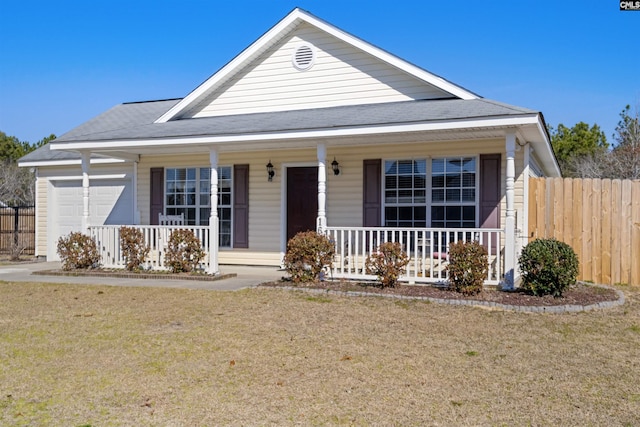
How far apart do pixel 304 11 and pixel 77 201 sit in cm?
844

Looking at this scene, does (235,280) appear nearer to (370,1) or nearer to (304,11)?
(304,11)

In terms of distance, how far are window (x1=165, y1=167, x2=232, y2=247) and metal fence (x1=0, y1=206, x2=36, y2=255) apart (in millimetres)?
6343

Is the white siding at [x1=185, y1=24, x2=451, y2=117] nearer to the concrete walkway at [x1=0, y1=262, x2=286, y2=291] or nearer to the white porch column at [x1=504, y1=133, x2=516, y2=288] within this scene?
the white porch column at [x1=504, y1=133, x2=516, y2=288]

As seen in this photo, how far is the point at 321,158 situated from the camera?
36.1 ft

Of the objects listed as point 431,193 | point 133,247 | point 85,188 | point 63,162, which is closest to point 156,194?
point 85,188

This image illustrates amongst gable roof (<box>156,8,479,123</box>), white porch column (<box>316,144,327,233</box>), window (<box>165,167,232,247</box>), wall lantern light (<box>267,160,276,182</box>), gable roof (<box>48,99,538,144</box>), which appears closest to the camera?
gable roof (<box>48,99,538,144</box>)

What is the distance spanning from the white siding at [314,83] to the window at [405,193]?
153 cm

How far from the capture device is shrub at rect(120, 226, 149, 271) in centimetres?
1205

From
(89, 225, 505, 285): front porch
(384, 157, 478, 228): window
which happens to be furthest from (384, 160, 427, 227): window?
(89, 225, 505, 285): front porch

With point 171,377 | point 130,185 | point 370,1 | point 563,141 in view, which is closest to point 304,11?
point 370,1

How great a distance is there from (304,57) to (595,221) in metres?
7.15

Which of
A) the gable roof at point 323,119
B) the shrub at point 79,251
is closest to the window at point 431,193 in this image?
the gable roof at point 323,119

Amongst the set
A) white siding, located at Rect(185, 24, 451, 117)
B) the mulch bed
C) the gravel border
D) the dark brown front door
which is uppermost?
white siding, located at Rect(185, 24, 451, 117)

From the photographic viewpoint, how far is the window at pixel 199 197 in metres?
13.9
